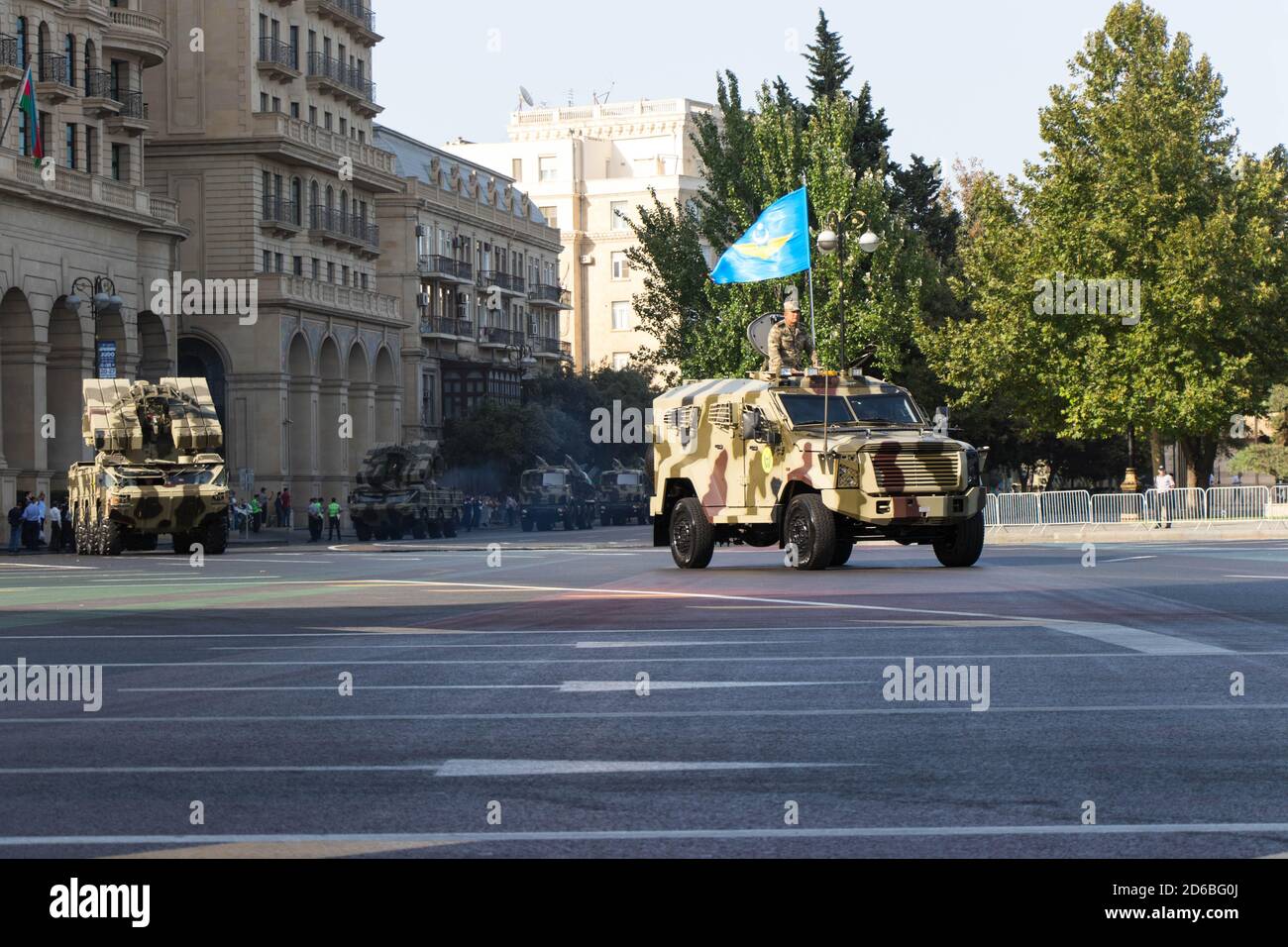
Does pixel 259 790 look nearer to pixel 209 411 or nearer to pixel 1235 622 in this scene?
pixel 1235 622

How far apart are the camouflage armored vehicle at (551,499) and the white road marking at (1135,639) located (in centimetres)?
6335

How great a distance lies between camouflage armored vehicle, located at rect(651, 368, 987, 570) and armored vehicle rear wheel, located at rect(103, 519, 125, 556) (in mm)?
21363

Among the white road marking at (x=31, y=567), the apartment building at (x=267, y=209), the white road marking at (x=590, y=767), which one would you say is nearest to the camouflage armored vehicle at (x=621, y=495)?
the apartment building at (x=267, y=209)

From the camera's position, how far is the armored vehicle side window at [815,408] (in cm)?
2753

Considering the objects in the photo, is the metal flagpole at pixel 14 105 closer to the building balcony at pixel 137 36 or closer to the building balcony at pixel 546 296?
the building balcony at pixel 137 36

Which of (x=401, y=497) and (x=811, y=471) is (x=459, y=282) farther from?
(x=811, y=471)

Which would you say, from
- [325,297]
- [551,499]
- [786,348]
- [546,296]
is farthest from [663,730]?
[546,296]

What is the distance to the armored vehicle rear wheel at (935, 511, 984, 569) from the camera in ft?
89.9

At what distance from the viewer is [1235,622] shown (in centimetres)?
1647

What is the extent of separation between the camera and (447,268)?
361 feet

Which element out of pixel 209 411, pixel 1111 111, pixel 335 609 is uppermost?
pixel 1111 111
